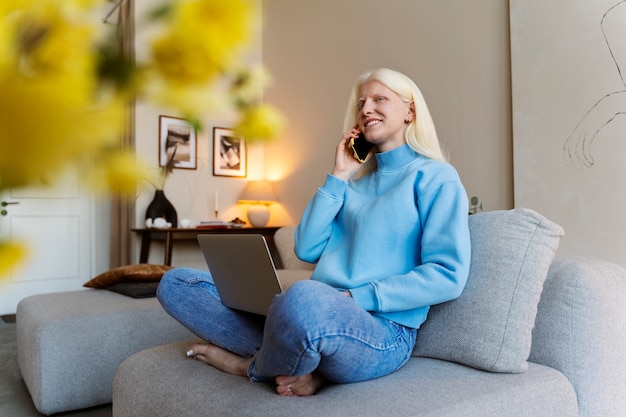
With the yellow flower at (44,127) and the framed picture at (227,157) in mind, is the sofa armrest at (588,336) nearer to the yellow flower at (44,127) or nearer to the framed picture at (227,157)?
the yellow flower at (44,127)

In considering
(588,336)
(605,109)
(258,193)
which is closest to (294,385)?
(588,336)

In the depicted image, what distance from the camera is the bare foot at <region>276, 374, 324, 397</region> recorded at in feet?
3.89

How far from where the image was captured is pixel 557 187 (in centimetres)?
269

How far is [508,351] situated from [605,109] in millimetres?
1698

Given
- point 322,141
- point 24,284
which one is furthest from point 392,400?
point 24,284

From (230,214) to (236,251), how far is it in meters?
3.61

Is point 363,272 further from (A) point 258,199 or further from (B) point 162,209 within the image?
(A) point 258,199

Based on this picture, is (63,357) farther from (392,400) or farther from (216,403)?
(392,400)

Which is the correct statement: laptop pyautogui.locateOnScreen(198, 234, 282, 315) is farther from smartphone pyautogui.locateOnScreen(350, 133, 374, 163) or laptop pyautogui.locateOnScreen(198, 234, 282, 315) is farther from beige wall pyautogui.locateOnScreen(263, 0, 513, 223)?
beige wall pyautogui.locateOnScreen(263, 0, 513, 223)

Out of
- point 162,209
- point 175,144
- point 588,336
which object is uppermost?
point 175,144

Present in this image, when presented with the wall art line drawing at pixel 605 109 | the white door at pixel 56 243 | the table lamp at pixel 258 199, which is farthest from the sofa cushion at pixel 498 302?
the white door at pixel 56 243

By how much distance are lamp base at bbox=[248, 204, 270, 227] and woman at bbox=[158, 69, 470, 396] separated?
2953 mm

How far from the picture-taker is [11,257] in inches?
5.6

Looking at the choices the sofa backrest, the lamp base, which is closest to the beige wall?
the lamp base
